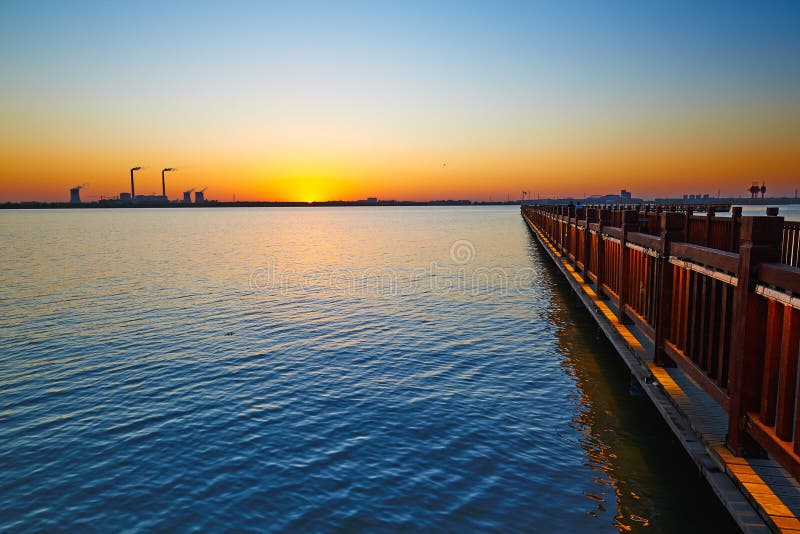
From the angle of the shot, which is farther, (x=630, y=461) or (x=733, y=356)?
(x=630, y=461)

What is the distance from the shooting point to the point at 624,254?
1103 centimetres

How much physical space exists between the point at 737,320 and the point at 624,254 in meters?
5.98

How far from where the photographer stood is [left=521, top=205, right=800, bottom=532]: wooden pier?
15.1 ft

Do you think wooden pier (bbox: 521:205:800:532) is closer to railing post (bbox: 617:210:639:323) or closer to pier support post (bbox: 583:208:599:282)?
railing post (bbox: 617:210:639:323)

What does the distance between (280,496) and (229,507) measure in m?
0.65

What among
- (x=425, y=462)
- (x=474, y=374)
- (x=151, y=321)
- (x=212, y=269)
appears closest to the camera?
(x=425, y=462)

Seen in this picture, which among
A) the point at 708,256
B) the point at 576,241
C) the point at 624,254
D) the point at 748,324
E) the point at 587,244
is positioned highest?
the point at 708,256

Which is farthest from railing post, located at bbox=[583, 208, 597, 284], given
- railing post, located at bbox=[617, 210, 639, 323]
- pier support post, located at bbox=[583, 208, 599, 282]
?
railing post, located at bbox=[617, 210, 639, 323]

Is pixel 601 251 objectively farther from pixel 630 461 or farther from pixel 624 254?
pixel 630 461

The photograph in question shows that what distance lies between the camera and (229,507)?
22.8 ft

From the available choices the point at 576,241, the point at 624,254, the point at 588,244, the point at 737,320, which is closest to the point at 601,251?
the point at 588,244

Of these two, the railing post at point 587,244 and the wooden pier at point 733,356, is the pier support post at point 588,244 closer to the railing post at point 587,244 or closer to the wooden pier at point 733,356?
the railing post at point 587,244

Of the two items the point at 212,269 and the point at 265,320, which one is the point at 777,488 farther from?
the point at 212,269

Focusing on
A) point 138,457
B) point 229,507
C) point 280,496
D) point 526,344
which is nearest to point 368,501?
point 280,496
